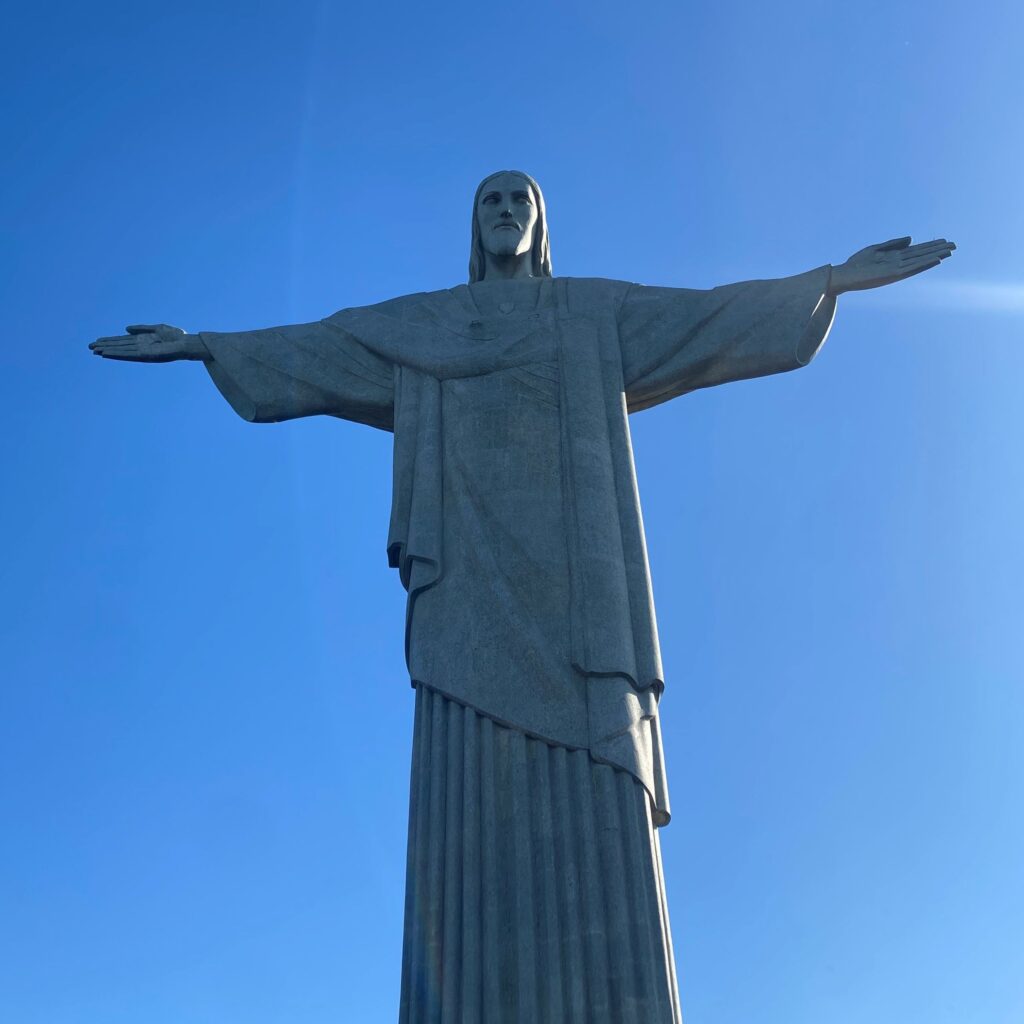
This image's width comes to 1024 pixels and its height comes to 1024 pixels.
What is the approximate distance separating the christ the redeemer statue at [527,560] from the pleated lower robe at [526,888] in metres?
0.02

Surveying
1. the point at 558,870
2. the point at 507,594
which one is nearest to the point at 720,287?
the point at 507,594

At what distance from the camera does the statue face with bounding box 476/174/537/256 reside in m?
14.3

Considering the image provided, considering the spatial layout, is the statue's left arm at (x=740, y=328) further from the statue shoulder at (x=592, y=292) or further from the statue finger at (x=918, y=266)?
the statue shoulder at (x=592, y=292)

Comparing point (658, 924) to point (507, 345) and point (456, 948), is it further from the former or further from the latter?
point (507, 345)

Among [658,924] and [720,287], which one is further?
[720,287]

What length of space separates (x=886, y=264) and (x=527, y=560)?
4327 millimetres

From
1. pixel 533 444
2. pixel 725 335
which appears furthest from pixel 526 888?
pixel 725 335

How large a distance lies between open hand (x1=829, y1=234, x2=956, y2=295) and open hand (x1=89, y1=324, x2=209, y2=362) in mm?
5940

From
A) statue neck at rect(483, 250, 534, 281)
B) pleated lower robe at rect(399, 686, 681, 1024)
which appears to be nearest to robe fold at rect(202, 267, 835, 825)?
pleated lower robe at rect(399, 686, 681, 1024)

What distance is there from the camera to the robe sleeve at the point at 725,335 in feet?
43.2

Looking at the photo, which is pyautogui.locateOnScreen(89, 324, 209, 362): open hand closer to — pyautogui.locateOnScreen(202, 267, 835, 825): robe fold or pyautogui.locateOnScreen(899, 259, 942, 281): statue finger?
pyautogui.locateOnScreen(202, 267, 835, 825): robe fold

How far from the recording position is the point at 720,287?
Answer: 13570mm

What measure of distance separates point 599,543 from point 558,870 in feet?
9.02

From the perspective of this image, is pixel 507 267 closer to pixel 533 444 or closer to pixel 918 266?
pixel 533 444
